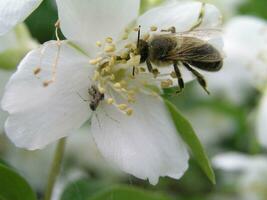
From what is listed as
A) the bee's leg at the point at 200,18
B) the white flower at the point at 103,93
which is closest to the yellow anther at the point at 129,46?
the white flower at the point at 103,93

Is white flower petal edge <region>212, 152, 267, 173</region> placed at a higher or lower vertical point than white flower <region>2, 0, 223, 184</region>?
lower

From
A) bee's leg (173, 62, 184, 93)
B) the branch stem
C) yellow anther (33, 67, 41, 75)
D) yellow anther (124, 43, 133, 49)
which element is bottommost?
the branch stem

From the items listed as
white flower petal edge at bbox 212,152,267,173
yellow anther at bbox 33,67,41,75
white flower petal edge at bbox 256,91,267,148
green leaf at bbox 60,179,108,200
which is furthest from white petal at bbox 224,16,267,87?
yellow anther at bbox 33,67,41,75

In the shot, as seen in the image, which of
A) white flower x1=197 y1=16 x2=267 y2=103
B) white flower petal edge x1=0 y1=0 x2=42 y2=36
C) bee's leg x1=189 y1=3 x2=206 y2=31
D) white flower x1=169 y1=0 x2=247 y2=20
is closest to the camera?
white flower petal edge x1=0 y1=0 x2=42 y2=36

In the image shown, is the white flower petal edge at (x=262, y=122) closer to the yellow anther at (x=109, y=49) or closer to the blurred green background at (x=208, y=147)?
the blurred green background at (x=208, y=147)

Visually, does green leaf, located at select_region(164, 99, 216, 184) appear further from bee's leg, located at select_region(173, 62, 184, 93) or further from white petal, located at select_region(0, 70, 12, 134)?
white petal, located at select_region(0, 70, 12, 134)

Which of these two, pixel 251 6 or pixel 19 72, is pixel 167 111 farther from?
pixel 251 6

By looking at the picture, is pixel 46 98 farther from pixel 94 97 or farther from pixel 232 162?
pixel 232 162
